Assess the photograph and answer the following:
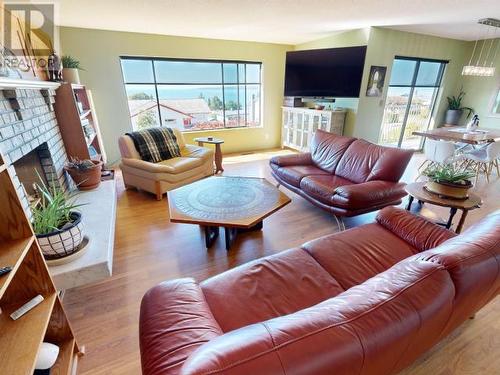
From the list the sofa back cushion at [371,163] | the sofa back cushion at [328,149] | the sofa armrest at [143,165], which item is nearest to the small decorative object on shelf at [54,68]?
the sofa armrest at [143,165]

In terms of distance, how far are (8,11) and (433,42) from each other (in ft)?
21.0

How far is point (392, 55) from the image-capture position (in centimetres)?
426

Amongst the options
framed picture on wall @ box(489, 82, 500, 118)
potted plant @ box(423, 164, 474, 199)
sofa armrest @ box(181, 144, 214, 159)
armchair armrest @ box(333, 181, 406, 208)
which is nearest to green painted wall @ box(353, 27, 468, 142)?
framed picture on wall @ box(489, 82, 500, 118)

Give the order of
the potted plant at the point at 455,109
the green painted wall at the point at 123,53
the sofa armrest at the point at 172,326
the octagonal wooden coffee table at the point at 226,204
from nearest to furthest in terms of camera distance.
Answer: the sofa armrest at the point at 172,326, the octagonal wooden coffee table at the point at 226,204, the green painted wall at the point at 123,53, the potted plant at the point at 455,109

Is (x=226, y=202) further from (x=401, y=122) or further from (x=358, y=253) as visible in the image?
(x=401, y=122)

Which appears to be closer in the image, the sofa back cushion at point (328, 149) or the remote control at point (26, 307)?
the remote control at point (26, 307)

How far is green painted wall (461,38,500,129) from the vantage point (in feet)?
16.3

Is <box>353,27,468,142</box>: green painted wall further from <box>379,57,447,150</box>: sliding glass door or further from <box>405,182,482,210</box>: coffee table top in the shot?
<box>405,182,482,210</box>: coffee table top

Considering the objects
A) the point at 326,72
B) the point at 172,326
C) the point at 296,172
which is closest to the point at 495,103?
Answer: the point at 326,72

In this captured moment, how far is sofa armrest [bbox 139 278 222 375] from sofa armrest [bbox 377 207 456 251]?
4.48 ft

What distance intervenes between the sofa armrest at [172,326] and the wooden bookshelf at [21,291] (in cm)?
38

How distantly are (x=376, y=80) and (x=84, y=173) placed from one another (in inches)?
184

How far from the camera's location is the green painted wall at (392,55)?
407 centimetres

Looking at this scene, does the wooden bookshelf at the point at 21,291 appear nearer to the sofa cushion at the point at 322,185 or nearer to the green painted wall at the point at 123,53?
the sofa cushion at the point at 322,185
